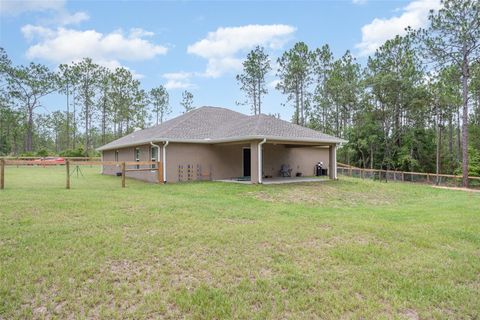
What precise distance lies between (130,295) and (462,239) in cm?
567

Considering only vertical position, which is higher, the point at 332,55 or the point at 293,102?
the point at 332,55

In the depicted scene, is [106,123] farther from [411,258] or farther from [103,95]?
[411,258]

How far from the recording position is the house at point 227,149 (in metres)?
13.6

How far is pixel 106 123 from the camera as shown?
4031 cm

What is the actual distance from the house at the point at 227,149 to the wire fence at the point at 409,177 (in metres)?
3.32

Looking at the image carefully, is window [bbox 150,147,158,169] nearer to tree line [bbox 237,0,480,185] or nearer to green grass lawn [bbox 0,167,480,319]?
green grass lawn [bbox 0,167,480,319]

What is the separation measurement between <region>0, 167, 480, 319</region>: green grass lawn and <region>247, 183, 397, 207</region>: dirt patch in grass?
223cm

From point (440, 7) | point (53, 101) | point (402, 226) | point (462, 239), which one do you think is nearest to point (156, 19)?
point (402, 226)

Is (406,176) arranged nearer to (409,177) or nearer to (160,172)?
(409,177)

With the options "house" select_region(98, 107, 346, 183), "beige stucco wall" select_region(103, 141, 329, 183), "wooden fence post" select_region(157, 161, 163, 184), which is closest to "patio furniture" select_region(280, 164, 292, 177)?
"house" select_region(98, 107, 346, 183)

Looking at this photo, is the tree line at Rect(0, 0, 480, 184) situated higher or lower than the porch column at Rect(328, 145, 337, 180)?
higher

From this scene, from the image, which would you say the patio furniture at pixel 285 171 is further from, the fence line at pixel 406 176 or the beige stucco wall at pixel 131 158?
the beige stucco wall at pixel 131 158

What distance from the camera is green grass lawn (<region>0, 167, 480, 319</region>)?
312 cm

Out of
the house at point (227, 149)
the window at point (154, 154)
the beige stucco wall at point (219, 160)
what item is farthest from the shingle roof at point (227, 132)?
the window at point (154, 154)
